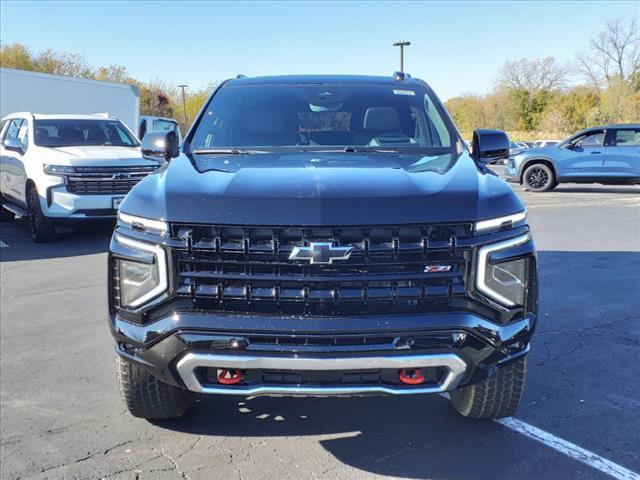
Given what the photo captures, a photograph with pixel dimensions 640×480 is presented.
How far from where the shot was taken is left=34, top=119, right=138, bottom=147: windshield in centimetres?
959

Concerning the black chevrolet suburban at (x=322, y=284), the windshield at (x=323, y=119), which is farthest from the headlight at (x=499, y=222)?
the windshield at (x=323, y=119)

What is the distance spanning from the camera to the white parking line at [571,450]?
2.75 m

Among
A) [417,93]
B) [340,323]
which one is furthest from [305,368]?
[417,93]

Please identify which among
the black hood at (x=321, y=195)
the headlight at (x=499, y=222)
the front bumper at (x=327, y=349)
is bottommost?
the front bumper at (x=327, y=349)

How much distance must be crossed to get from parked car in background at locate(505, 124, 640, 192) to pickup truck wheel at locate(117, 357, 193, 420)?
50.2 ft

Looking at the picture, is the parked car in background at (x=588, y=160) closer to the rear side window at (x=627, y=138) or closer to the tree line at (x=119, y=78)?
the rear side window at (x=627, y=138)

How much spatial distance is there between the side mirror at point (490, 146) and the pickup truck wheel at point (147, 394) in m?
2.29

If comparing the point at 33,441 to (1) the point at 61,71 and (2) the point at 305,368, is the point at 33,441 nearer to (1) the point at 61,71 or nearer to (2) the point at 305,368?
(2) the point at 305,368

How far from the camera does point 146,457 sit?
2.92 metres

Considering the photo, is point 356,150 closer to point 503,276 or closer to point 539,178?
point 503,276

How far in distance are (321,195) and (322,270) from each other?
1.02ft

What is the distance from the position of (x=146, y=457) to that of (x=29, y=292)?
3869 mm

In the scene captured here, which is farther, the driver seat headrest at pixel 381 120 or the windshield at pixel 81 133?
the windshield at pixel 81 133

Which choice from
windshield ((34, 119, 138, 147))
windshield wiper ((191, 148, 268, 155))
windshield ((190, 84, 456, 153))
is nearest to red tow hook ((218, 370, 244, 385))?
windshield wiper ((191, 148, 268, 155))
